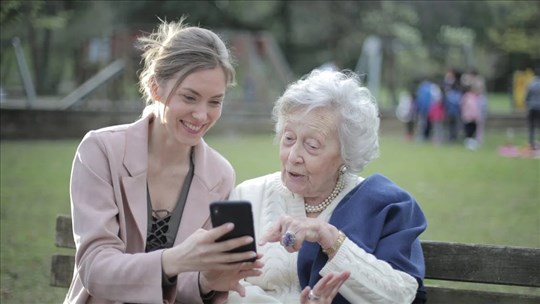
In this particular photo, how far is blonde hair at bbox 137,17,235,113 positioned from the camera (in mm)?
3678

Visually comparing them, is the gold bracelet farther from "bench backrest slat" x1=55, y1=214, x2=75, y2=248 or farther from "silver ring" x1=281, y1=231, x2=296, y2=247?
"bench backrest slat" x1=55, y1=214, x2=75, y2=248

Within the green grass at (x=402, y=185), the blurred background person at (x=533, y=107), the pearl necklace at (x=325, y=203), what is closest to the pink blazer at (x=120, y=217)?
the pearl necklace at (x=325, y=203)

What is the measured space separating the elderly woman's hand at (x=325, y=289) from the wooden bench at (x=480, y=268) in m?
0.97

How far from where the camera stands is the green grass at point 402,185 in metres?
7.74

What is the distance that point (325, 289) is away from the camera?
3459 millimetres

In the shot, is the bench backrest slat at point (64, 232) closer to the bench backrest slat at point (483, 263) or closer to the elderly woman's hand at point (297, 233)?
the elderly woman's hand at point (297, 233)

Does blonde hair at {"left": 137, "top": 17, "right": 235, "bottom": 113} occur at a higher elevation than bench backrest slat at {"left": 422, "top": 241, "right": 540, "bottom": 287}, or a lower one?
higher

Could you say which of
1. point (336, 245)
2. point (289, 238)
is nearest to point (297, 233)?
point (289, 238)

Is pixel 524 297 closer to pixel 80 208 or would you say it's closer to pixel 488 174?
pixel 80 208

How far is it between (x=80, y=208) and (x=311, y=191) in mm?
992

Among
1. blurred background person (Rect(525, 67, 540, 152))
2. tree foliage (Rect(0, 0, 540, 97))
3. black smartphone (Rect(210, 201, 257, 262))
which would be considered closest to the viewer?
black smartphone (Rect(210, 201, 257, 262))

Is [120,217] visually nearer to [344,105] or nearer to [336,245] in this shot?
[336,245]

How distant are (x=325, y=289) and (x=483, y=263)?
1.12 meters

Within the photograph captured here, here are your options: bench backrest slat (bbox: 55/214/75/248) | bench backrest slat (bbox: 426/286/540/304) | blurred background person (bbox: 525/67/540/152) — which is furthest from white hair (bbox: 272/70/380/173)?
blurred background person (bbox: 525/67/540/152)
